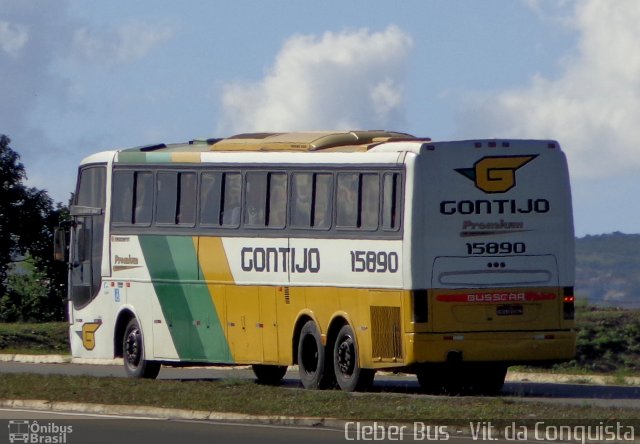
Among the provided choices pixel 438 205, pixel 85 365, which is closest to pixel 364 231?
pixel 438 205

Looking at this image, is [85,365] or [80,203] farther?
[85,365]

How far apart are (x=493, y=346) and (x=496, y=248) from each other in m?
1.29

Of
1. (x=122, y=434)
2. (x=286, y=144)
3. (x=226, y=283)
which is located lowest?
(x=122, y=434)

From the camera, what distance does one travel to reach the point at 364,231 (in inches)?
917

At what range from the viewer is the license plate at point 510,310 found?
74.6 feet

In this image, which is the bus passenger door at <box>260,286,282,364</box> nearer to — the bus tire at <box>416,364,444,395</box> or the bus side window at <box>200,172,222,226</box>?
the bus side window at <box>200,172,222,226</box>

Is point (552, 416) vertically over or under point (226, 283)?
under

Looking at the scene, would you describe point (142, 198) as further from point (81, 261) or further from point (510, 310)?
point (510, 310)

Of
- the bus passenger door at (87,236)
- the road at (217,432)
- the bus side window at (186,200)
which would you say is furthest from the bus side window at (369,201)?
the bus passenger door at (87,236)

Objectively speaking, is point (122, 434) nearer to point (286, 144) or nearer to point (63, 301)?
point (286, 144)

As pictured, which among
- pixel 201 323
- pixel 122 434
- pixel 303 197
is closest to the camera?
pixel 122 434

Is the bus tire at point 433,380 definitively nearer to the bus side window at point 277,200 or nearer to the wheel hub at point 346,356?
the wheel hub at point 346,356

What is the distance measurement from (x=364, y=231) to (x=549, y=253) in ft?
8.11

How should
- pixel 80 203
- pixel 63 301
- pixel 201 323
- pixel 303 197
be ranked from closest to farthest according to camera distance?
pixel 303 197 → pixel 201 323 → pixel 80 203 → pixel 63 301
